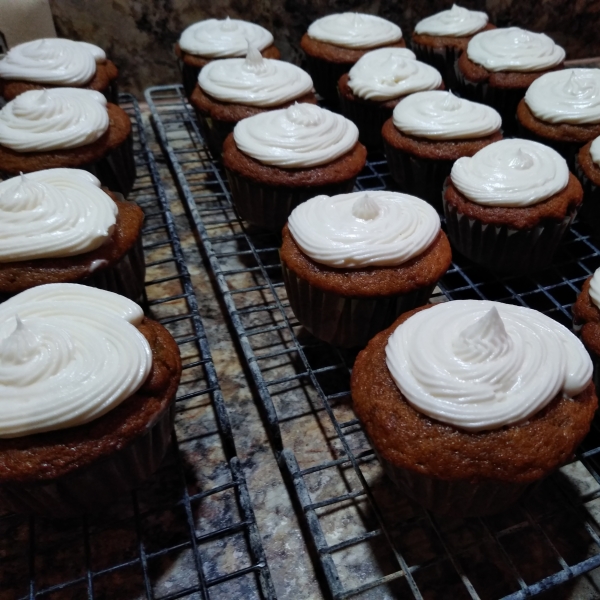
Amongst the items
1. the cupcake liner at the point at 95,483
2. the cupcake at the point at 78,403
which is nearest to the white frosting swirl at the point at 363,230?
the cupcake at the point at 78,403

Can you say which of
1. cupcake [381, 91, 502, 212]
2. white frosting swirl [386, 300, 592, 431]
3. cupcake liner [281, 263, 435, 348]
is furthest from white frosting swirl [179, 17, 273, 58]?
white frosting swirl [386, 300, 592, 431]

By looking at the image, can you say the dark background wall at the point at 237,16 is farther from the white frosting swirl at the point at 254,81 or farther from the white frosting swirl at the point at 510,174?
the white frosting swirl at the point at 510,174

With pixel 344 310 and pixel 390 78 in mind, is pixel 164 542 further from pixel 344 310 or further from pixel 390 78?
pixel 390 78

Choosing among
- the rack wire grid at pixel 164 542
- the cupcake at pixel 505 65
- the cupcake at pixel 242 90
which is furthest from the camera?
the cupcake at pixel 505 65

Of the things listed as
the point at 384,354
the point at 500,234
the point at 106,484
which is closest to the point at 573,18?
the point at 500,234

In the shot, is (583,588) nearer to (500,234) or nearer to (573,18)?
(500,234)

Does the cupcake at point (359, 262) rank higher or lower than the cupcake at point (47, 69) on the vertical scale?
lower

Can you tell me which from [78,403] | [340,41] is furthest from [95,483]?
[340,41]
